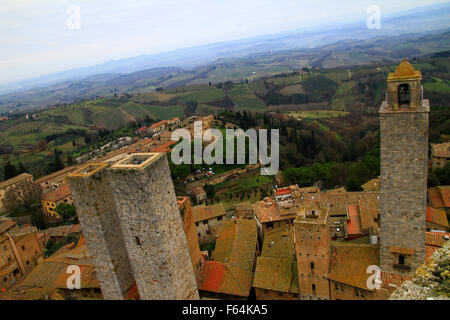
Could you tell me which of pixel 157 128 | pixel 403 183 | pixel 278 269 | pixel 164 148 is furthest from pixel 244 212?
pixel 157 128

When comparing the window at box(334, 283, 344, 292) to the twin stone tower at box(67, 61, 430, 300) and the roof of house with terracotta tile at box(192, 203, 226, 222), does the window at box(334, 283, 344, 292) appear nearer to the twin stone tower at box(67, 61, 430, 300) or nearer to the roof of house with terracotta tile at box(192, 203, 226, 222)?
the twin stone tower at box(67, 61, 430, 300)

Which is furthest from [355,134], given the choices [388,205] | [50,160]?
[50,160]

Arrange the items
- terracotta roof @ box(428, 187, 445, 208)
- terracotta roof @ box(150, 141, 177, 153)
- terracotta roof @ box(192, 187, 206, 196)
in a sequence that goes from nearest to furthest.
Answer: terracotta roof @ box(428, 187, 445, 208) < terracotta roof @ box(192, 187, 206, 196) < terracotta roof @ box(150, 141, 177, 153)

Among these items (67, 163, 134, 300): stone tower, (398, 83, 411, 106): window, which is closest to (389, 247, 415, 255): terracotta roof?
(398, 83, 411, 106): window

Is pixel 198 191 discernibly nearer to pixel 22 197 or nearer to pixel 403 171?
pixel 22 197

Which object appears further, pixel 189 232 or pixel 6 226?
pixel 6 226

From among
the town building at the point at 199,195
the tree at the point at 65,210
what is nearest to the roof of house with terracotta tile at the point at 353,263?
the town building at the point at 199,195

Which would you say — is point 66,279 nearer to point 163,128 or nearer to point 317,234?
point 317,234

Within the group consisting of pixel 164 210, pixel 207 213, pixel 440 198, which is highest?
pixel 164 210
